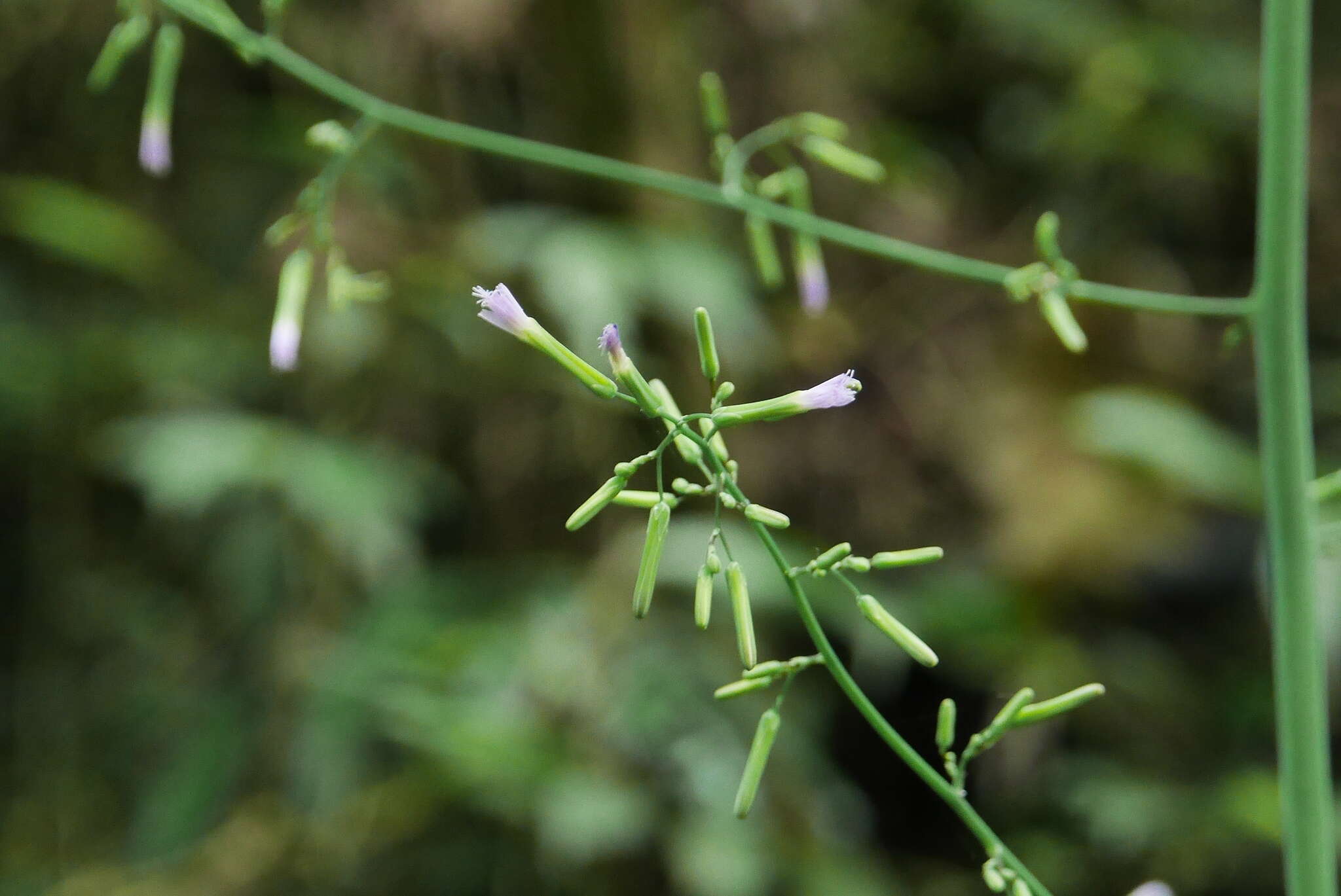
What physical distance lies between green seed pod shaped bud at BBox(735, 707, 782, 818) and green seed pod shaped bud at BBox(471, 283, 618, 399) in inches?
4.9

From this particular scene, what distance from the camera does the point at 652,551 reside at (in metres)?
0.41

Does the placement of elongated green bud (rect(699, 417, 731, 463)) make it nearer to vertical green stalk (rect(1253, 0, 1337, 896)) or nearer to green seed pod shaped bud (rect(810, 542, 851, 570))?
green seed pod shaped bud (rect(810, 542, 851, 570))

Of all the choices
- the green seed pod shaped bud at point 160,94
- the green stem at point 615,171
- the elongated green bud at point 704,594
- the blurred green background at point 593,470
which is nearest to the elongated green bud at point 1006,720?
the elongated green bud at point 704,594

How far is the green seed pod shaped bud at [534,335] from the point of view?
41 centimetres

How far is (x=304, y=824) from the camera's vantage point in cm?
149

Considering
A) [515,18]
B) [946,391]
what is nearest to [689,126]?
[515,18]

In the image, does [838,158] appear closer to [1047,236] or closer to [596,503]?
[1047,236]

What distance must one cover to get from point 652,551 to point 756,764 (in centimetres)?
8

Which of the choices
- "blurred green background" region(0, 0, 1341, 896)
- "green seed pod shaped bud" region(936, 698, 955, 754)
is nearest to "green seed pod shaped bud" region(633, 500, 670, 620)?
"green seed pod shaped bud" region(936, 698, 955, 754)

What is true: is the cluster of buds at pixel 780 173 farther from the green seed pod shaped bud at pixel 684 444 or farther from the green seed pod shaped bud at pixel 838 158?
the green seed pod shaped bud at pixel 684 444

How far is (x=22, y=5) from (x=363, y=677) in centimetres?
121

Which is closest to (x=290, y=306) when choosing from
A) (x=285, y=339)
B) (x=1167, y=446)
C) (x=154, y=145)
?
(x=285, y=339)

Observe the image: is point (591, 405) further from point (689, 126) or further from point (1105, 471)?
point (1105, 471)

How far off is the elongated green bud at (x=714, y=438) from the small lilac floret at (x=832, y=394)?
0.03m
